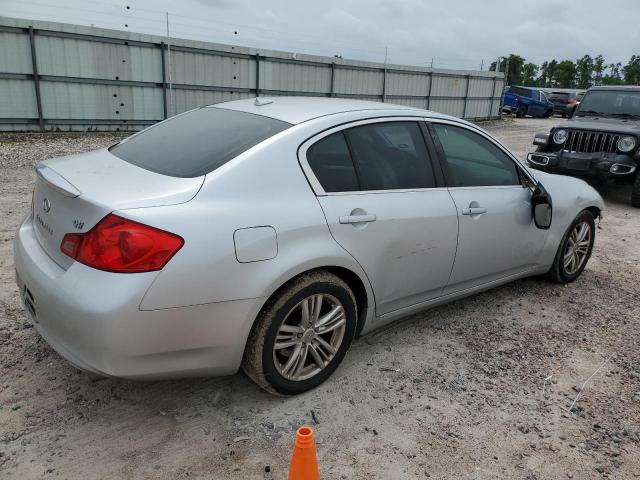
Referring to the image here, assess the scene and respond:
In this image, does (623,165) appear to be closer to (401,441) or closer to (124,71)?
(401,441)

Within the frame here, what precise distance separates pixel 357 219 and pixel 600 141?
739 centimetres

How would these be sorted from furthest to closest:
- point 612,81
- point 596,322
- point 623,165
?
point 612,81 → point 623,165 → point 596,322

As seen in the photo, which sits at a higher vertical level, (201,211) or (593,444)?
(201,211)

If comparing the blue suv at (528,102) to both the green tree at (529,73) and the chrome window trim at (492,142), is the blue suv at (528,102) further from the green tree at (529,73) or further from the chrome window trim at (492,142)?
the green tree at (529,73)

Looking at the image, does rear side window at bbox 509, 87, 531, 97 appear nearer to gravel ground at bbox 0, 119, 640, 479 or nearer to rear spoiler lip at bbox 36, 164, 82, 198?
gravel ground at bbox 0, 119, 640, 479

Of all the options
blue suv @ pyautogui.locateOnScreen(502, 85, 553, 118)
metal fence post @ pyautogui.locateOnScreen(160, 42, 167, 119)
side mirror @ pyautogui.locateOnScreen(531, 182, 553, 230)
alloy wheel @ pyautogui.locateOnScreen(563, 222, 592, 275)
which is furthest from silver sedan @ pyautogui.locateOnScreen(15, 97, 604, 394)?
blue suv @ pyautogui.locateOnScreen(502, 85, 553, 118)

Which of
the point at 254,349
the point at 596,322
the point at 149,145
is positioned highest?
the point at 149,145

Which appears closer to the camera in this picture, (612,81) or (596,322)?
(596,322)

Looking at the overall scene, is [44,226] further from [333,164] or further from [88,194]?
[333,164]

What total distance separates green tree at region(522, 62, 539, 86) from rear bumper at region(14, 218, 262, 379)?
264ft

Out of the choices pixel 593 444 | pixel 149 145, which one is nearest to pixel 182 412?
pixel 149 145

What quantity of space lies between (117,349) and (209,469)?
69cm

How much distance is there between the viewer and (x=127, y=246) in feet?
7.52

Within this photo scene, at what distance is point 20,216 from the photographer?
6.05 metres
